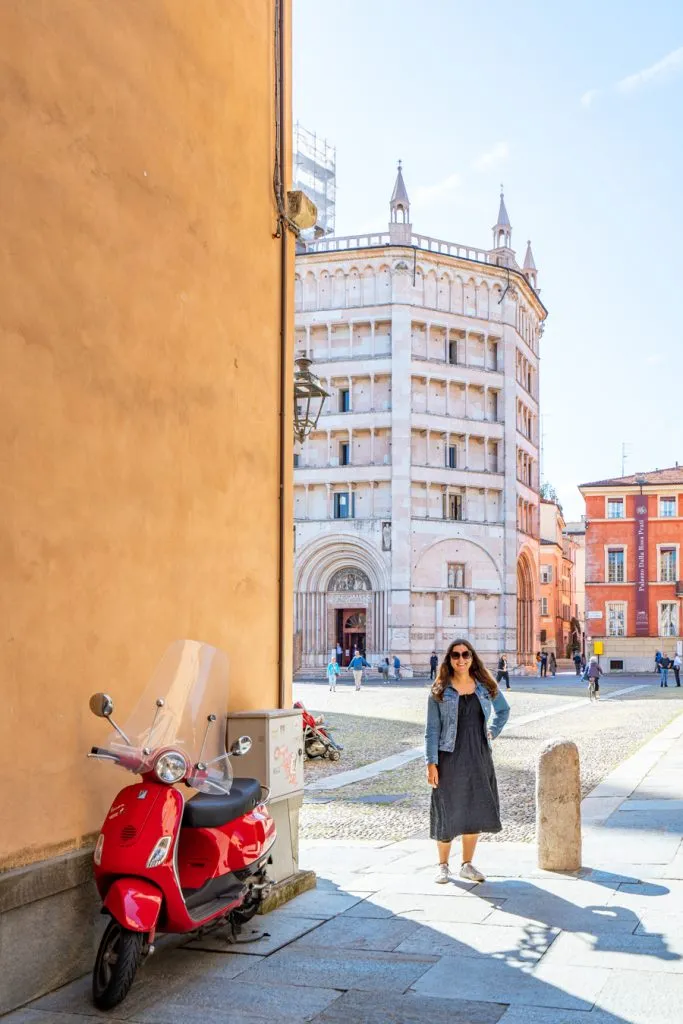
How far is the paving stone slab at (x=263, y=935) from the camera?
6117 mm

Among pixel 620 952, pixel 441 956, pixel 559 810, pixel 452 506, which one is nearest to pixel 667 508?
pixel 452 506

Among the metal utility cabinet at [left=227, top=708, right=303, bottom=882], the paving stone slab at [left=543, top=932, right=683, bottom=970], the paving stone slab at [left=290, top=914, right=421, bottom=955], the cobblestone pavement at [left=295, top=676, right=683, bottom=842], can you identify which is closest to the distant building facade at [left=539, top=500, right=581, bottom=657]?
the cobblestone pavement at [left=295, top=676, right=683, bottom=842]

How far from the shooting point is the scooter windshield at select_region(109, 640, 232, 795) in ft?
18.9

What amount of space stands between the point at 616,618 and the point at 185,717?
200 feet

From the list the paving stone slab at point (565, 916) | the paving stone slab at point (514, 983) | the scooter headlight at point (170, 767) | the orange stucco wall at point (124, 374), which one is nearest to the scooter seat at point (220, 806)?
the scooter headlight at point (170, 767)

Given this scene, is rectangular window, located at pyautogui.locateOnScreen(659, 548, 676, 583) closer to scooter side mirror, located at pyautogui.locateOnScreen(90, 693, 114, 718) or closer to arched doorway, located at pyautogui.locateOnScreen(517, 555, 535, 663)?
arched doorway, located at pyautogui.locateOnScreen(517, 555, 535, 663)

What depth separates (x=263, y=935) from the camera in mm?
6348

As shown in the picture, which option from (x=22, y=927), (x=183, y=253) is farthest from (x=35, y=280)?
(x=22, y=927)

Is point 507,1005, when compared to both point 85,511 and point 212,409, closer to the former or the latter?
point 85,511

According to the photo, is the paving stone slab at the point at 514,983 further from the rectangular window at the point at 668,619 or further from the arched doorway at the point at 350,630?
the rectangular window at the point at 668,619

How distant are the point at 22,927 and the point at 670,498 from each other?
6325 cm

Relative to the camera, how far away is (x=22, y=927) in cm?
519

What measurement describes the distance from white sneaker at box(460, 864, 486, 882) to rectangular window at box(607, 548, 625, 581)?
194 feet

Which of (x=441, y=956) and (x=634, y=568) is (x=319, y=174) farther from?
(x=441, y=956)
